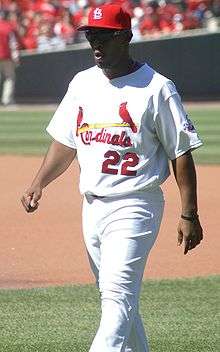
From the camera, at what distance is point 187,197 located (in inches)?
211

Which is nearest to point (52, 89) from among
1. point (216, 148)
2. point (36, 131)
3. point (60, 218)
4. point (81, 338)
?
point (36, 131)

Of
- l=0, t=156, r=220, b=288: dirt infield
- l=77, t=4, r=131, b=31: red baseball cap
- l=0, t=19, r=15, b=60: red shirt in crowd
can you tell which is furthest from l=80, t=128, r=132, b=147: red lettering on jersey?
l=0, t=19, r=15, b=60: red shirt in crowd

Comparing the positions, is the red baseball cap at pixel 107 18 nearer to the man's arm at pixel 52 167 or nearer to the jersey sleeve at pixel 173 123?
the jersey sleeve at pixel 173 123

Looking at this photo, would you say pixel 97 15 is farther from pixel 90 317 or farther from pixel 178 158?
pixel 90 317

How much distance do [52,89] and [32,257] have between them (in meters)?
19.6

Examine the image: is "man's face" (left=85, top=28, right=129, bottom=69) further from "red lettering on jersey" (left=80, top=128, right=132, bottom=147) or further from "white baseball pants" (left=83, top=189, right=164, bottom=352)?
"white baseball pants" (left=83, top=189, right=164, bottom=352)

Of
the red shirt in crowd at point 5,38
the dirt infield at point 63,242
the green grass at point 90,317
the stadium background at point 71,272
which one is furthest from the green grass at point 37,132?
the green grass at point 90,317

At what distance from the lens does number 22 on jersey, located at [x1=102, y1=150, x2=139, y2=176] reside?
5.38 m

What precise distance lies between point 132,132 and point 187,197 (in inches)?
15.3

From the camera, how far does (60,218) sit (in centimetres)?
1163

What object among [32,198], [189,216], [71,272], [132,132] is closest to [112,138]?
[132,132]

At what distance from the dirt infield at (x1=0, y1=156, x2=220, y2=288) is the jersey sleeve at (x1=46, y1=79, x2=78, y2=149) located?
306 cm

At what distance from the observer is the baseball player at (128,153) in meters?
5.34

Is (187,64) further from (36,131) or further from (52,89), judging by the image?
(36,131)
